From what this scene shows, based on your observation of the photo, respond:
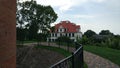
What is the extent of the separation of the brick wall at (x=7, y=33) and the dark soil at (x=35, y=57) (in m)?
12.1

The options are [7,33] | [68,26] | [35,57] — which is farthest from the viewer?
[68,26]

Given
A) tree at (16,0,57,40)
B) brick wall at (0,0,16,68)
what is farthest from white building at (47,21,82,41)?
brick wall at (0,0,16,68)

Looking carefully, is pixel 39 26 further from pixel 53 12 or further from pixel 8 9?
pixel 8 9

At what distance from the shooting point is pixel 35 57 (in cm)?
2881

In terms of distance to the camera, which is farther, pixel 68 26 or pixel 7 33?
pixel 68 26

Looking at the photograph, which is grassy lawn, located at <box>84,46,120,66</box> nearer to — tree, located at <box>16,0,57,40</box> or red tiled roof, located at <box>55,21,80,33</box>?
tree, located at <box>16,0,57,40</box>

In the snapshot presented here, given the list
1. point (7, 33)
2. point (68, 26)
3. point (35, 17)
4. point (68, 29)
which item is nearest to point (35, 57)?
point (7, 33)

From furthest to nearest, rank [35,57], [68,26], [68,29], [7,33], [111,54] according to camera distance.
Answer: [68,26] → [68,29] → [35,57] → [111,54] → [7,33]

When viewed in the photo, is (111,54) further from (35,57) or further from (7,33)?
(35,57)

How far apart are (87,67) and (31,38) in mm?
39614

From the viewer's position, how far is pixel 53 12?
51.0 m

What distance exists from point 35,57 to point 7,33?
1719cm

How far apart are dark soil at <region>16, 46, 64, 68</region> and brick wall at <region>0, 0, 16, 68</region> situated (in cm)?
1206

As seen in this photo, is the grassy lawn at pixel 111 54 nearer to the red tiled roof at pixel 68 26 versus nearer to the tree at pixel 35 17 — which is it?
the tree at pixel 35 17
